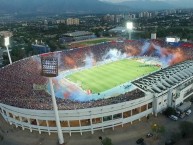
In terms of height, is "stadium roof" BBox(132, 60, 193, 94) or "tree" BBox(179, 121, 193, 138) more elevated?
"stadium roof" BBox(132, 60, 193, 94)

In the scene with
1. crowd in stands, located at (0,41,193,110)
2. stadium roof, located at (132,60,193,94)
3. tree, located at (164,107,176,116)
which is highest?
stadium roof, located at (132,60,193,94)

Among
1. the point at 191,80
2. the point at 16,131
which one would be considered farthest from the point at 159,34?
the point at 16,131

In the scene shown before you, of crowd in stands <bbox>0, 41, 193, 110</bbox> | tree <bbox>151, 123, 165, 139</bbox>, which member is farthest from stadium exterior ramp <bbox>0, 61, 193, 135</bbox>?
tree <bbox>151, 123, 165, 139</bbox>

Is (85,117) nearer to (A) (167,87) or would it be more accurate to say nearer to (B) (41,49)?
(A) (167,87)

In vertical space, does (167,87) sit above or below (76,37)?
below

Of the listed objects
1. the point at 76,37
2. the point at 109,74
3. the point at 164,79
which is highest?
the point at 76,37

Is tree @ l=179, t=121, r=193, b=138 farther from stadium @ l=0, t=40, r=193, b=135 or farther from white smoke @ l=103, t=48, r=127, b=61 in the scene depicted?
white smoke @ l=103, t=48, r=127, b=61

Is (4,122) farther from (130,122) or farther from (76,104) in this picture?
(130,122)

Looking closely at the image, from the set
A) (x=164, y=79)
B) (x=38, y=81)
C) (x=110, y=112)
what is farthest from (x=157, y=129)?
(x=38, y=81)
